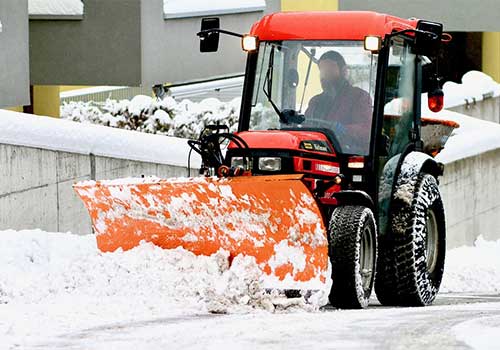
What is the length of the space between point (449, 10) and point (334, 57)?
16682 mm

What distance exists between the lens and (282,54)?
37.4 ft

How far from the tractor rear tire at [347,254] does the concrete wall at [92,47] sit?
929 centimetres

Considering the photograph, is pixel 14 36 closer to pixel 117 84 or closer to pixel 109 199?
pixel 117 84

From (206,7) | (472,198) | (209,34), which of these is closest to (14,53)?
(206,7)

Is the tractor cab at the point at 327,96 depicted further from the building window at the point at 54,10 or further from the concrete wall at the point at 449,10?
the concrete wall at the point at 449,10

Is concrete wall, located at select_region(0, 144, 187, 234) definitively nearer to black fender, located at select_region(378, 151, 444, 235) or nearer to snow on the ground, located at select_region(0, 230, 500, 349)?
snow on the ground, located at select_region(0, 230, 500, 349)

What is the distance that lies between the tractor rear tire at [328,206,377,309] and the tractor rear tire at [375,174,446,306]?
997 mm

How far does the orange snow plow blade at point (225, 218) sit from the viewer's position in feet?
33.1

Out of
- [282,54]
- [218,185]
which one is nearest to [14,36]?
[282,54]

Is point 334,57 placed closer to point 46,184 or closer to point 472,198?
point 46,184

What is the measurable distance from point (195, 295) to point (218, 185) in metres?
0.82

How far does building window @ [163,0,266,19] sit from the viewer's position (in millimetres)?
20172

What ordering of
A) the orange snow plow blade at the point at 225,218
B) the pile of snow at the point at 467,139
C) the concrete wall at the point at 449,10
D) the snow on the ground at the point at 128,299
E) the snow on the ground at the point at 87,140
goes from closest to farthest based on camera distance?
the snow on the ground at the point at 128,299 < the orange snow plow blade at the point at 225,218 < the snow on the ground at the point at 87,140 < the pile of snow at the point at 467,139 < the concrete wall at the point at 449,10

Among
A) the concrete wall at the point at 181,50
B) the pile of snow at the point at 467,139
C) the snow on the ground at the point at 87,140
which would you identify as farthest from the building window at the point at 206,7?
the snow on the ground at the point at 87,140
